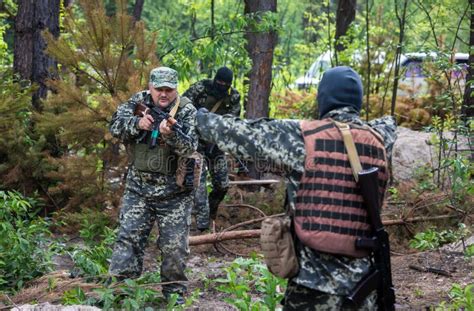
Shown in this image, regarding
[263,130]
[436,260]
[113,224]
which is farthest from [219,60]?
[263,130]

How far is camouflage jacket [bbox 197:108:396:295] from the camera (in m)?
3.72

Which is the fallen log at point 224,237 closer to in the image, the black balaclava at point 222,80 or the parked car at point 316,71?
the black balaclava at point 222,80

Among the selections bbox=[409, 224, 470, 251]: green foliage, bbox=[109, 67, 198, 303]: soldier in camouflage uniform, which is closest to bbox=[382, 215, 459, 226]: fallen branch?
bbox=[409, 224, 470, 251]: green foliage

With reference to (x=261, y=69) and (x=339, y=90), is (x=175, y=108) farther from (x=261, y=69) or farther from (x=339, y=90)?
(x=261, y=69)

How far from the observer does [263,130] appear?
12.5 ft

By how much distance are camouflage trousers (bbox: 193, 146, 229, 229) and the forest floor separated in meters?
0.21

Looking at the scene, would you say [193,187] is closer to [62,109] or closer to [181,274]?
[181,274]

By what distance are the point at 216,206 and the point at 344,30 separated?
9005 millimetres

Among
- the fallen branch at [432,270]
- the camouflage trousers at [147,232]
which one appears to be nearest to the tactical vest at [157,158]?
the camouflage trousers at [147,232]

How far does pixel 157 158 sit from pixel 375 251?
9.12 feet

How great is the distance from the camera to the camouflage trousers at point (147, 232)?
6199mm

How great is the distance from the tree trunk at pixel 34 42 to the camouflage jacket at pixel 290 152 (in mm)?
7230

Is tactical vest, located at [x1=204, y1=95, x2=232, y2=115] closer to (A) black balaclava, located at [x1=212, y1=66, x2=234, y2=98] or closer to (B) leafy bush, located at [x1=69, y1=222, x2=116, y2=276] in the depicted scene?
(A) black balaclava, located at [x1=212, y1=66, x2=234, y2=98]

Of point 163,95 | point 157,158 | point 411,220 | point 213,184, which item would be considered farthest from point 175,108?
point 411,220
